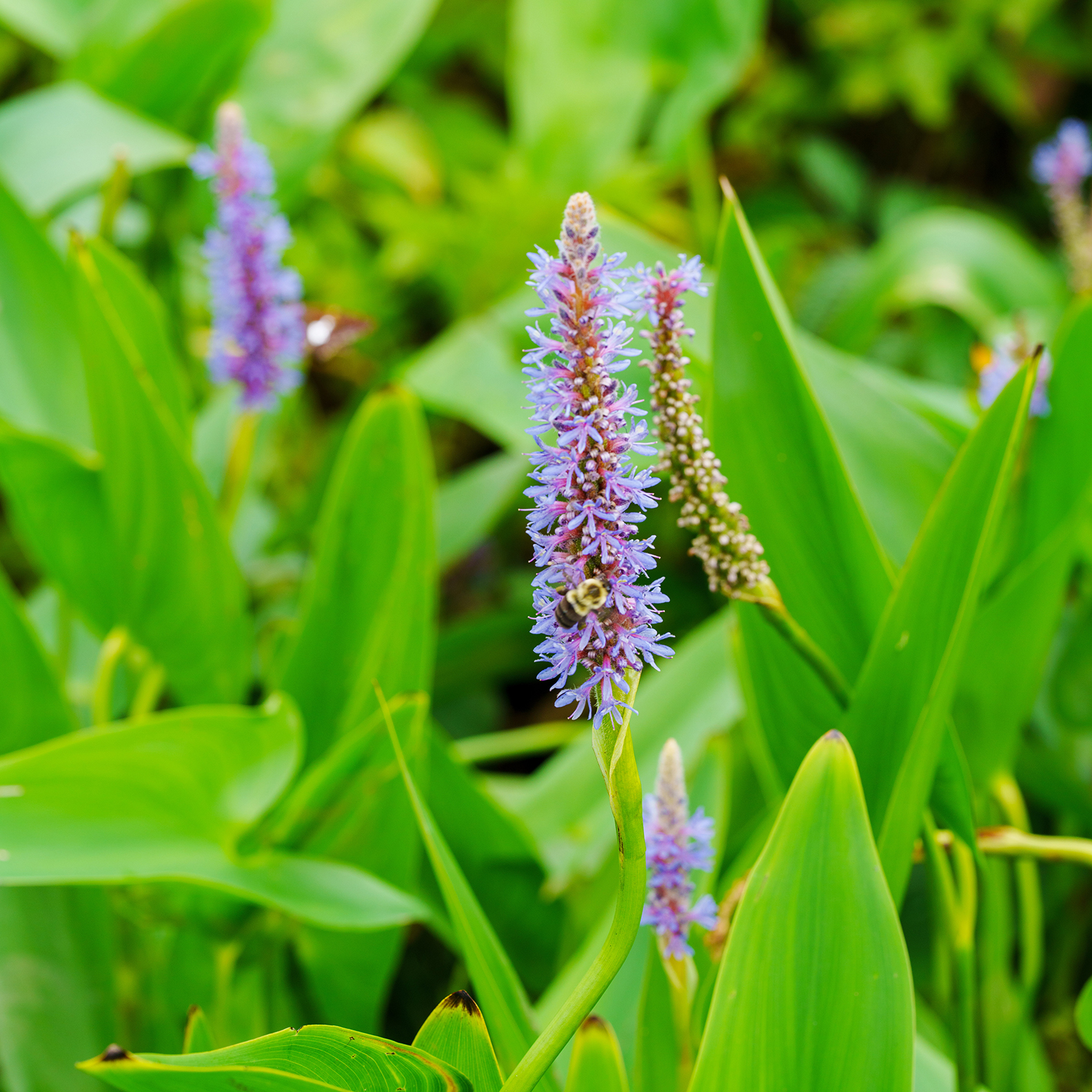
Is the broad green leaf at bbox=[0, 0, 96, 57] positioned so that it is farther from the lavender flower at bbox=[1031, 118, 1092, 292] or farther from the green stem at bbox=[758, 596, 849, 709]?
the green stem at bbox=[758, 596, 849, 709]

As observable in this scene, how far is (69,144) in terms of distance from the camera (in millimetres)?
1385

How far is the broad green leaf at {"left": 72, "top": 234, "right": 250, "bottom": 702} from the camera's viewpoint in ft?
3.16

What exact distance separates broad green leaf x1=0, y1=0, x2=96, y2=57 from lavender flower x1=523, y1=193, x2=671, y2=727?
5.08 ft

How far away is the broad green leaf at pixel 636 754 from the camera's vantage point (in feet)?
3.73

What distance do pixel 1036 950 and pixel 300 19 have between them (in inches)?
64.2

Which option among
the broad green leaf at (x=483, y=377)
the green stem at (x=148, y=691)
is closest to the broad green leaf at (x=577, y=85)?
the broad green leaf at (x=483, y=377)

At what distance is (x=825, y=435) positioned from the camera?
0.73m

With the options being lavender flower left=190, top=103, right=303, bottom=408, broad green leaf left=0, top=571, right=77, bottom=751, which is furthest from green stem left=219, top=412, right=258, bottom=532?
broad green leaf left=0, top=571, right=77, bottom=751

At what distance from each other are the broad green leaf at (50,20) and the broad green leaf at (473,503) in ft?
2.94

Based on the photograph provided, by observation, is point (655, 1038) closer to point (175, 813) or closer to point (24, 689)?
point (175, 813)

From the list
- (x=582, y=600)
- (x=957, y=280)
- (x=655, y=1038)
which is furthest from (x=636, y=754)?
(x=957, y=280)

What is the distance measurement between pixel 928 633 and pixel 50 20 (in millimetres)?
1759

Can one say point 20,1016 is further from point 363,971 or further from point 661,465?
point 661,465

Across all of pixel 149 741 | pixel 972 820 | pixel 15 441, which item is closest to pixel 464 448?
pixel 15 441
